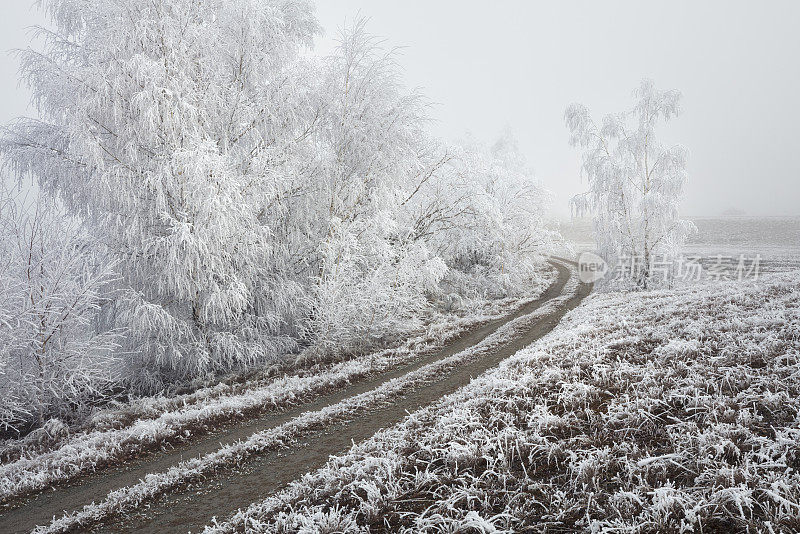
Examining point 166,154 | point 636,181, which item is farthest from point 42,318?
point 636,181

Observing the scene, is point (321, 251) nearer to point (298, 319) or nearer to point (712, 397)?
point (298, 319)

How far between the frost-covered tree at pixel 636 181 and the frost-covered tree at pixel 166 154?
1984 centimetres

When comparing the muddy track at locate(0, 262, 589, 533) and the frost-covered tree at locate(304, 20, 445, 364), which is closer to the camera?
the muddy track at locate(0, 262, 589, 533)

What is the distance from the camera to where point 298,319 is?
50.6 feet

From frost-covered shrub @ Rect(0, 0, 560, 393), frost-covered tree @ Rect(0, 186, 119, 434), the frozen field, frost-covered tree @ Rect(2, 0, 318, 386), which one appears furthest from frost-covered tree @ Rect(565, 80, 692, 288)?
frost-covered tree @ Rect(0, 186, 119, 434)

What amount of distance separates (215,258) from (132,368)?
14.8ft

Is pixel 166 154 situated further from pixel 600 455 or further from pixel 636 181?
pixel 636 181

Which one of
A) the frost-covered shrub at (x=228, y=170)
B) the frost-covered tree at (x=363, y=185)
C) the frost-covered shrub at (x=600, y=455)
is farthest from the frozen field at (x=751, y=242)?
the frost-covered shrub at (x=600, y=455)

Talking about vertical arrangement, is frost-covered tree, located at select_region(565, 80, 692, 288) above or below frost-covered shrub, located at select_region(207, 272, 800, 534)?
above

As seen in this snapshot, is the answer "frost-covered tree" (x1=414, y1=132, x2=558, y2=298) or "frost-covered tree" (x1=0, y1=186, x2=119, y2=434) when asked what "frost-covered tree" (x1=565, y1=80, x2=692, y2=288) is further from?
"frost-covered tree" (x1=0, y1=186, x2=119, y2=434)

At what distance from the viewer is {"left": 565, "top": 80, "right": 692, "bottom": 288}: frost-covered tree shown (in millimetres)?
22172

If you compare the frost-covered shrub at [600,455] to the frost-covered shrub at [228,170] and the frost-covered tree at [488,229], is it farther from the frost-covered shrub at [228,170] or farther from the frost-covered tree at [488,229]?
the frost-covered tree at [488,229]

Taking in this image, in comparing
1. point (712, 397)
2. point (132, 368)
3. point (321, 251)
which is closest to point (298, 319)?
point (321, 251)

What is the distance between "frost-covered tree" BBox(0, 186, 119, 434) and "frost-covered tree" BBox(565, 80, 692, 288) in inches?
992
